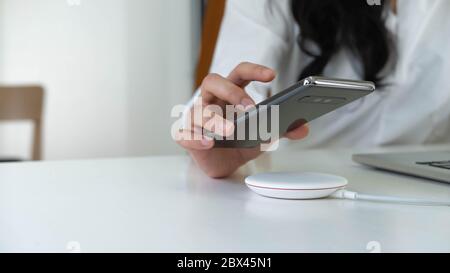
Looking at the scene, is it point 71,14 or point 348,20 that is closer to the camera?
point 348,20

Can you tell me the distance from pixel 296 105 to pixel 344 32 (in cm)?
56

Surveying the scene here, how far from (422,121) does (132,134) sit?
1298mm

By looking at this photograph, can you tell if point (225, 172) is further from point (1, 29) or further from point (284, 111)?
point (1, 29)

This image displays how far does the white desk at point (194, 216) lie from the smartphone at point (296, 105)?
48 millimetres

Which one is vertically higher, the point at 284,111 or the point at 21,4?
the point at 21,4

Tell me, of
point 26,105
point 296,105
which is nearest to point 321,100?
point 296,105

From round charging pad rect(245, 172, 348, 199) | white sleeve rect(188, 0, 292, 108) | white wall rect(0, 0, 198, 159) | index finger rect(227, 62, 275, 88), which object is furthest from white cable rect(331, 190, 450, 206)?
white wall rect(0, 0, 198, 159)

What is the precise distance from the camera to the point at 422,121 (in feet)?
2.95

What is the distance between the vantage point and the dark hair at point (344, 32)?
0.87m

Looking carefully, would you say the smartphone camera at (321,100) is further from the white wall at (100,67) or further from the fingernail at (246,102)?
the white wall at (100,67)

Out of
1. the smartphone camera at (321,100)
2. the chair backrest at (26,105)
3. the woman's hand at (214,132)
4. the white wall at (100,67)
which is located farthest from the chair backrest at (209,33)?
the smartphone camera at (321,100)

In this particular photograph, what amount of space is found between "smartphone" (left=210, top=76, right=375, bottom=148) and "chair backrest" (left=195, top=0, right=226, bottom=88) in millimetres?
1265
